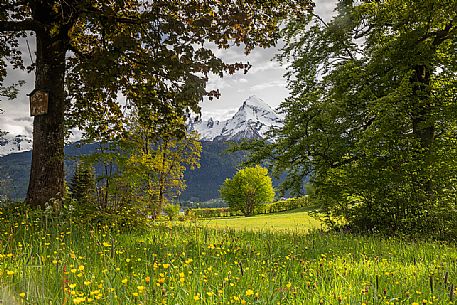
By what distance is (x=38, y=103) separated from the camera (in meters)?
9.28

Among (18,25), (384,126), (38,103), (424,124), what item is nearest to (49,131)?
(38,103)

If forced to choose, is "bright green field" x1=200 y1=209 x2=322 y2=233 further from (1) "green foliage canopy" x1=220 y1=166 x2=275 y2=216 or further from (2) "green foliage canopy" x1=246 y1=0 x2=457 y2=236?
(1) "green foliage canopy" x1=220 y1=166 x2=275 y2=216

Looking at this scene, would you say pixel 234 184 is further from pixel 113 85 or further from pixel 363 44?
pixel 113 85

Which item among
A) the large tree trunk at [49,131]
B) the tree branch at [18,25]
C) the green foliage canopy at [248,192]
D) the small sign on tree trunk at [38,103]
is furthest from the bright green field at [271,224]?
the green foliage canopy at [248,192]

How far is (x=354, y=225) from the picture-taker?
12680 mm

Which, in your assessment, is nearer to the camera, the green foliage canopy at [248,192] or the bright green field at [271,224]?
the bright green field at [271,224]

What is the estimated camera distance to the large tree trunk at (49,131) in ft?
29.7

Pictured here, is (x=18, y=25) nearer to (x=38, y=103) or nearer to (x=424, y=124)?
(x=38, y=103)

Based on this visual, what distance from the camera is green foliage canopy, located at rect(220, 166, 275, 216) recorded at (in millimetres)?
75812

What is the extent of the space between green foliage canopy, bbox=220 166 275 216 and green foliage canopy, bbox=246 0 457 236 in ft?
198

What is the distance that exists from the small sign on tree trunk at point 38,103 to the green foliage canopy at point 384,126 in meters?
8.19

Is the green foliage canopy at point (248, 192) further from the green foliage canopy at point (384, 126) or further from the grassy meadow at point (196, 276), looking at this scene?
the grassy meadow at point (196, 276)

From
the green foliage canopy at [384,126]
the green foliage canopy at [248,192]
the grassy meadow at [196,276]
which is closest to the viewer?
the grassy meadow at [196,276]

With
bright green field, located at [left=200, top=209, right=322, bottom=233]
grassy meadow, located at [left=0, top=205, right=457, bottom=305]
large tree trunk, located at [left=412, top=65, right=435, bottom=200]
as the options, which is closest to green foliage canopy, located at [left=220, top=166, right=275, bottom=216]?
bright green field, located at [left=200, top=209, right=322, bottom=233]
